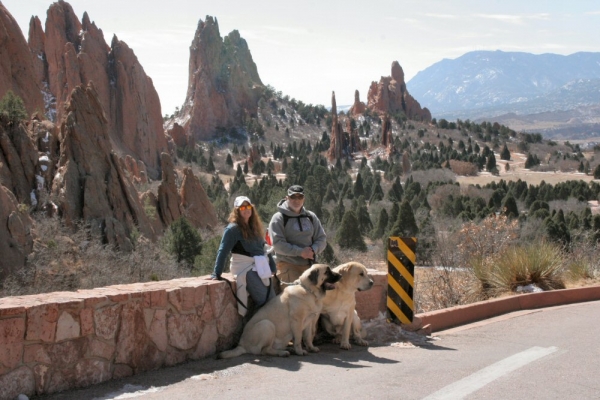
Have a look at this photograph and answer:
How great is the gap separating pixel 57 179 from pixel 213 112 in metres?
108

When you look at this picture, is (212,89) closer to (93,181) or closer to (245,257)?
(93,181)

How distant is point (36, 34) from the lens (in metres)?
87.4

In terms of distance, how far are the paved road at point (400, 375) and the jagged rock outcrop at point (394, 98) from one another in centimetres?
15542

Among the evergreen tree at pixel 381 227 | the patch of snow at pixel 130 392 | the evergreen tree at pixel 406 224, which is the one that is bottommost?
the evergreen tree at pixel 381 227

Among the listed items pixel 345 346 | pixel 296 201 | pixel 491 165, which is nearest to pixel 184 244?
pixel 296 201

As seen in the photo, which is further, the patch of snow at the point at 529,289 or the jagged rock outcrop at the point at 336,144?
the jagged rock outcrop at the point at 336,144

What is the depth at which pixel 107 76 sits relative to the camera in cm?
8762

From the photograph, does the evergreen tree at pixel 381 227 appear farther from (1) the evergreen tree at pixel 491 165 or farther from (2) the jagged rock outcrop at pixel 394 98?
(2) the jagged rock outcrop at pixel 394 98

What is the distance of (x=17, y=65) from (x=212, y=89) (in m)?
93.3

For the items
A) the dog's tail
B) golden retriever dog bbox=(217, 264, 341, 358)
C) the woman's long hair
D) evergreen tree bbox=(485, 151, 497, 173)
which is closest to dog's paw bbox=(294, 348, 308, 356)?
golden retriever dog bbox=(217, 264, 341, 358)

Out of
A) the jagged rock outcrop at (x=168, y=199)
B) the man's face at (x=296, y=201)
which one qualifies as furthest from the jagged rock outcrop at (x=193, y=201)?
the man's face at (x=296, y=201)

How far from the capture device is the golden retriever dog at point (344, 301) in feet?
27.0

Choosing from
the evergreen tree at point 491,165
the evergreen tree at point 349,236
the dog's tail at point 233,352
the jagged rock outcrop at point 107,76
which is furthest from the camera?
the evergreen tree at point 491,165

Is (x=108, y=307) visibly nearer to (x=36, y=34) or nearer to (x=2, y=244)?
A: (x=2, y=244)
